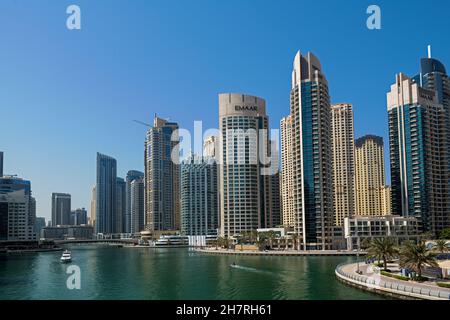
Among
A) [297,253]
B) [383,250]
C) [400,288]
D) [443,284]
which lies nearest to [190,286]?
[383,250]

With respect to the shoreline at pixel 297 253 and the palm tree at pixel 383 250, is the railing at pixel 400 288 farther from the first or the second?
the shoreline at pixel 297 253

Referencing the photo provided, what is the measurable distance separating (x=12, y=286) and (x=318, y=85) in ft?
351

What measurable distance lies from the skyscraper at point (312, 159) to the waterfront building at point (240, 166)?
29.7 m

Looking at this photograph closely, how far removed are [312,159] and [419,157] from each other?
37.0m

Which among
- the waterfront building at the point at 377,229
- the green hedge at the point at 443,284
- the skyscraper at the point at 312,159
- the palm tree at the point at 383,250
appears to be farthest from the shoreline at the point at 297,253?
the green hedge at the point at 443,284

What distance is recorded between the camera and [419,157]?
15112 centimetres

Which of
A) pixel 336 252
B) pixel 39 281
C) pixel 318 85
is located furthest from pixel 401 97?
pixel 39 281

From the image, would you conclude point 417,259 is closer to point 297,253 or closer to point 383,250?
point 383,250

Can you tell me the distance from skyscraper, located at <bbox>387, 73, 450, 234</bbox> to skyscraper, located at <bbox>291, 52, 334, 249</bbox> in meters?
26.7

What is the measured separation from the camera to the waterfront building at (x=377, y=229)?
446 ft

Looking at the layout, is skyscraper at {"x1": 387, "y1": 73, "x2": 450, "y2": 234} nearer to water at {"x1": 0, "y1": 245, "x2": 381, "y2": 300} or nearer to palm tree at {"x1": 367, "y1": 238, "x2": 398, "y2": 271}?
water at {"x1": 0, "y1": 245, "x2": 381, "y2": 300}
